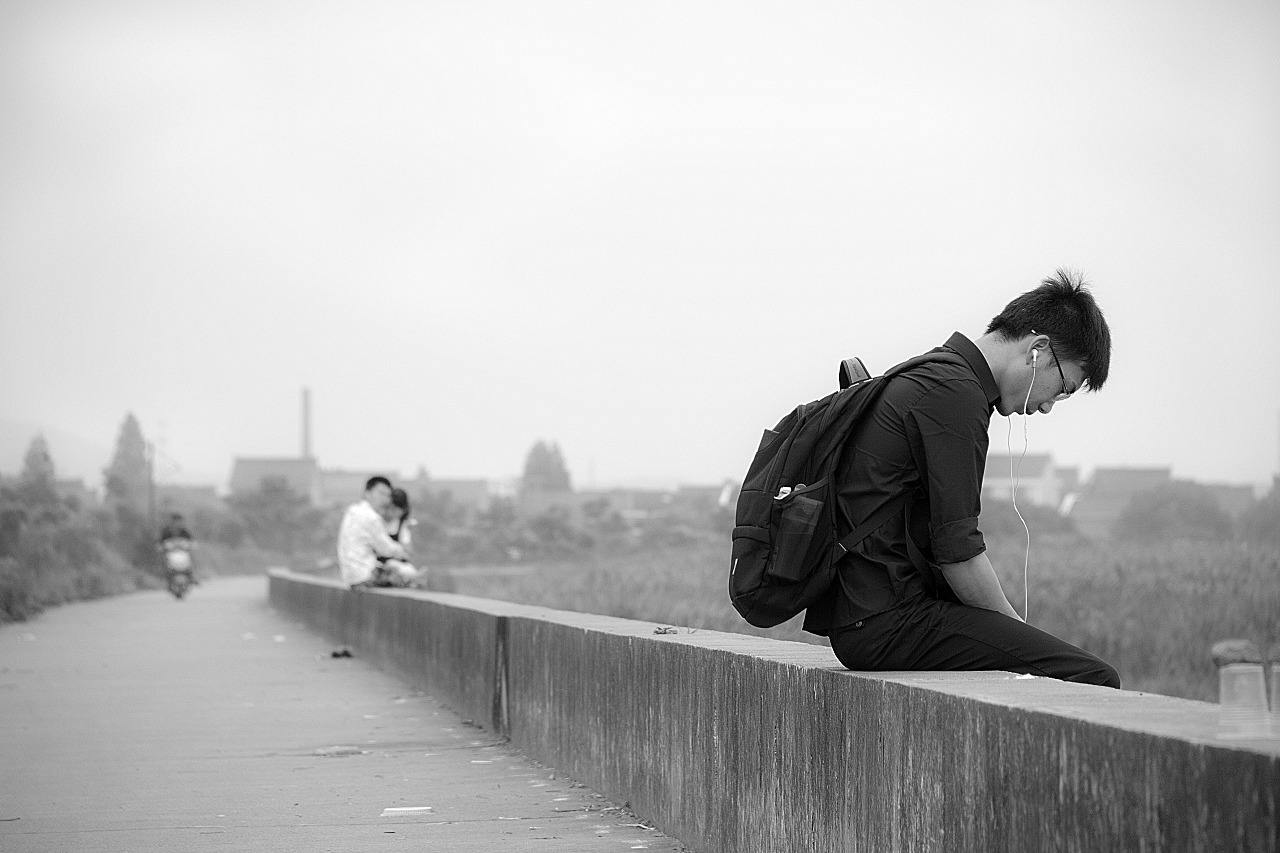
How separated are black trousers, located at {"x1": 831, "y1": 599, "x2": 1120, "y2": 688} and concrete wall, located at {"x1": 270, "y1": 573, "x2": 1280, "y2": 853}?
14 cm

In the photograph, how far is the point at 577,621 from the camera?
27.0 ft

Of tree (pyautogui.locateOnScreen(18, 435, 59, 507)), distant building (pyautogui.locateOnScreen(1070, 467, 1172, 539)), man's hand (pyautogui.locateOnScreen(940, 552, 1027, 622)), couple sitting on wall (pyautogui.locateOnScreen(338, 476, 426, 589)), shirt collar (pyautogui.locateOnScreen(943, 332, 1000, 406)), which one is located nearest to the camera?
man's hand (pyautogui.locateOnScreen(940, 552, 1027, 622))

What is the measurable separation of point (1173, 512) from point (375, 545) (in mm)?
84081

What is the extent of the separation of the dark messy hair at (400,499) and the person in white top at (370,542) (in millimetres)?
131

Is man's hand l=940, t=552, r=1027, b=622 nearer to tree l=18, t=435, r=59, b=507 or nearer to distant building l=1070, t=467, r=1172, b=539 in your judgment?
tree l=18, t=435, r=59, b=507

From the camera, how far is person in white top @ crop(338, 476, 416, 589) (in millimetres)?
17875

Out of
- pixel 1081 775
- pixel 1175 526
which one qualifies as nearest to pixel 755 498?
pixel 1081 775

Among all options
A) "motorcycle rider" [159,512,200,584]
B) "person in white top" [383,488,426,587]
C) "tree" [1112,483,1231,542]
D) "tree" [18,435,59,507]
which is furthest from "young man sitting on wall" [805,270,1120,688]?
"tree" [1112,483,1231,542]

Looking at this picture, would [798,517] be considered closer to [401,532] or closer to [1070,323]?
[1070,323]

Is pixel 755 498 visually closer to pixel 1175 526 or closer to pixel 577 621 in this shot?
pixel 577 621

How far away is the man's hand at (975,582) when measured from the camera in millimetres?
4664

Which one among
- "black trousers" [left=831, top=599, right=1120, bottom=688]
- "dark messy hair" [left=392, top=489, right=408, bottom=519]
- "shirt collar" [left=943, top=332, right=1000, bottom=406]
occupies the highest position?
"shirt collar" [left=943, top=332, right=1000, bottom=406]

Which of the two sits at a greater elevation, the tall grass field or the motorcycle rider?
the motorcycle rider

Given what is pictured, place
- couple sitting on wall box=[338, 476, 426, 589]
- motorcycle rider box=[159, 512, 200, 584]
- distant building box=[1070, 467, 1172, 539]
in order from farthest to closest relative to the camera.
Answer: distant building box=[1070, 467, 1172, 539]
motorcycle rider box=[159, 512, 200, 584]
couple sitting on wall box=[338, 476, 426, 589]
